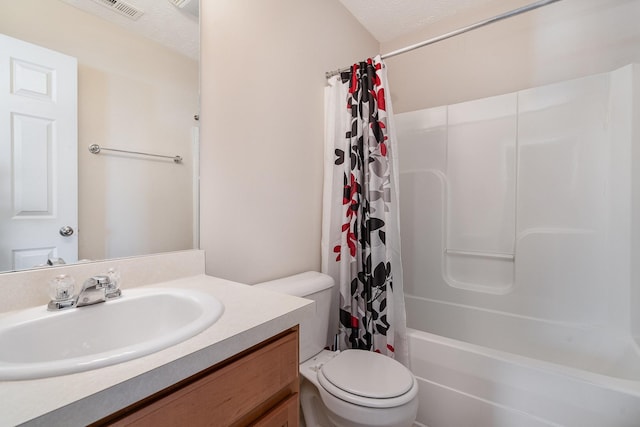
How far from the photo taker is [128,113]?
922 millimetres

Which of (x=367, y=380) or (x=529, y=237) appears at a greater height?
(x=529, y=237)

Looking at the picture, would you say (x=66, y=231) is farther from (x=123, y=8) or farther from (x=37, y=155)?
(x=123, y=8)

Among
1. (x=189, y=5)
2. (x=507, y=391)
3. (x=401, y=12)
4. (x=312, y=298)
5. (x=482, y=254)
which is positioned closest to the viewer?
(x=189, y=5)

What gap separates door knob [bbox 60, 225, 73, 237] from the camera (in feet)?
2.61

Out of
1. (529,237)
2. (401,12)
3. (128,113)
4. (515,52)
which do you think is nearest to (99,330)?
(128,113)

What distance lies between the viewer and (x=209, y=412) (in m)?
0.53

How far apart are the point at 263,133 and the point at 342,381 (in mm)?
1112

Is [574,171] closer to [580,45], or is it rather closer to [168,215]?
[580,45]

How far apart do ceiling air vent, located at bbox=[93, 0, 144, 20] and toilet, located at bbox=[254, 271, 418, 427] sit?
1.08 metres

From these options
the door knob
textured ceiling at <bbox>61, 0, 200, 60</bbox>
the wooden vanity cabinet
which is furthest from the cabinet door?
textured ceiling at <bbox>61, 0, 200, 60</bbox>

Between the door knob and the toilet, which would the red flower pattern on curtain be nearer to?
the toilet

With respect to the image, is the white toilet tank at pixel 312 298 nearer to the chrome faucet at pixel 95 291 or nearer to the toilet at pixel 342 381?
the toilet at pixel 342 381

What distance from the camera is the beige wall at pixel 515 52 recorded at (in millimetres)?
1625

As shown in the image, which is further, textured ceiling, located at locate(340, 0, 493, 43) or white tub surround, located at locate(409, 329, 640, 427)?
textured ceiling, located at locate(340, 0, 493, 43)
